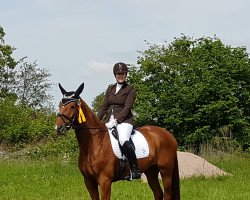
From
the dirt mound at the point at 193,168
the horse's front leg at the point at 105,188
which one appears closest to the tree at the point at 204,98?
the dirt mound at the point at 193,168

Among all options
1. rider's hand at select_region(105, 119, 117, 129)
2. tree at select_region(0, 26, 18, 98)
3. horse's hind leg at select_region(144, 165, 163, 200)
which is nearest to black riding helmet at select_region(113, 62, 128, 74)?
rider's hand at select_region(105, 119, 117, 129)

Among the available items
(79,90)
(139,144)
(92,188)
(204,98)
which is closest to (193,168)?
(139,144)

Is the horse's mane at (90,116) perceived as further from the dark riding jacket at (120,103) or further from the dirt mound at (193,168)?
the dirt mound at (193,168)

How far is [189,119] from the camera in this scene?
27766 mm

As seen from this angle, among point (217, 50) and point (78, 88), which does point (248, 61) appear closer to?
point (217, 50)

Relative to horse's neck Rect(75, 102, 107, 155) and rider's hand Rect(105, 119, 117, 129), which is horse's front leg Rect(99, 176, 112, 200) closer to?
horse's neck Rect(75, 102, 107, 155)

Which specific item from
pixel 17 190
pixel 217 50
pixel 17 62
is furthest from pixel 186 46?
pixel 17 190

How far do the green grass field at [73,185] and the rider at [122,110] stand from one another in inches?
132

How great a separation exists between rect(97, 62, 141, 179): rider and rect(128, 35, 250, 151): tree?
18.9 meters

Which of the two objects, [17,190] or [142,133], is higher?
[142,133]

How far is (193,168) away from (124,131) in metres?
8.76

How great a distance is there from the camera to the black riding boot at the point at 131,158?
27.3ft

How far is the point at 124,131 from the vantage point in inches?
331

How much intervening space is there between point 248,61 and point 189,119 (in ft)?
18.1
